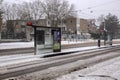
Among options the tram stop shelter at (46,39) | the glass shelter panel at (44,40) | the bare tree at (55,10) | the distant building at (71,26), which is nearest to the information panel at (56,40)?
the tram stop shelter at (46,39)

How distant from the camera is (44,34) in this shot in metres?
27.3

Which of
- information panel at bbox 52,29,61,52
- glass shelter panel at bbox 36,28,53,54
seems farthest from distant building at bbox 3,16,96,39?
glass shelter panel at bbox 36,28,53,54

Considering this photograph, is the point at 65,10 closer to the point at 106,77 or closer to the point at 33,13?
the point at 33,13

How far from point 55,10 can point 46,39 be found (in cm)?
6439

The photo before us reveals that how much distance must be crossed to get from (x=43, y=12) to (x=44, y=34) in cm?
6580

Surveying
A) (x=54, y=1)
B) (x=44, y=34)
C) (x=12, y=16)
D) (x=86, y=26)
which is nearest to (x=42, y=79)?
(x=44, y=34)

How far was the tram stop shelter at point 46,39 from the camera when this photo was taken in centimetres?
2614

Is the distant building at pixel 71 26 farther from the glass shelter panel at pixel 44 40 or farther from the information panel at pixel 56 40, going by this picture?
the glass shelter panel at pixel 44 40

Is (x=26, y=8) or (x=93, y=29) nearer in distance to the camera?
(x=26, y=8)

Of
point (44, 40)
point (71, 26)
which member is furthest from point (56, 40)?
point (71, 26)

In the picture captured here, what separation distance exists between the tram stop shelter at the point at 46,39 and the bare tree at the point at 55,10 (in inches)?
2399

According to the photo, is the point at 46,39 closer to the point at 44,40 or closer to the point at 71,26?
the point at 44,40

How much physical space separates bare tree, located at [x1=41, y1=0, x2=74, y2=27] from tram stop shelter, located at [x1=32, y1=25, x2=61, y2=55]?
60.9 m

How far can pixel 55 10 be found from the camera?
9138 cm
